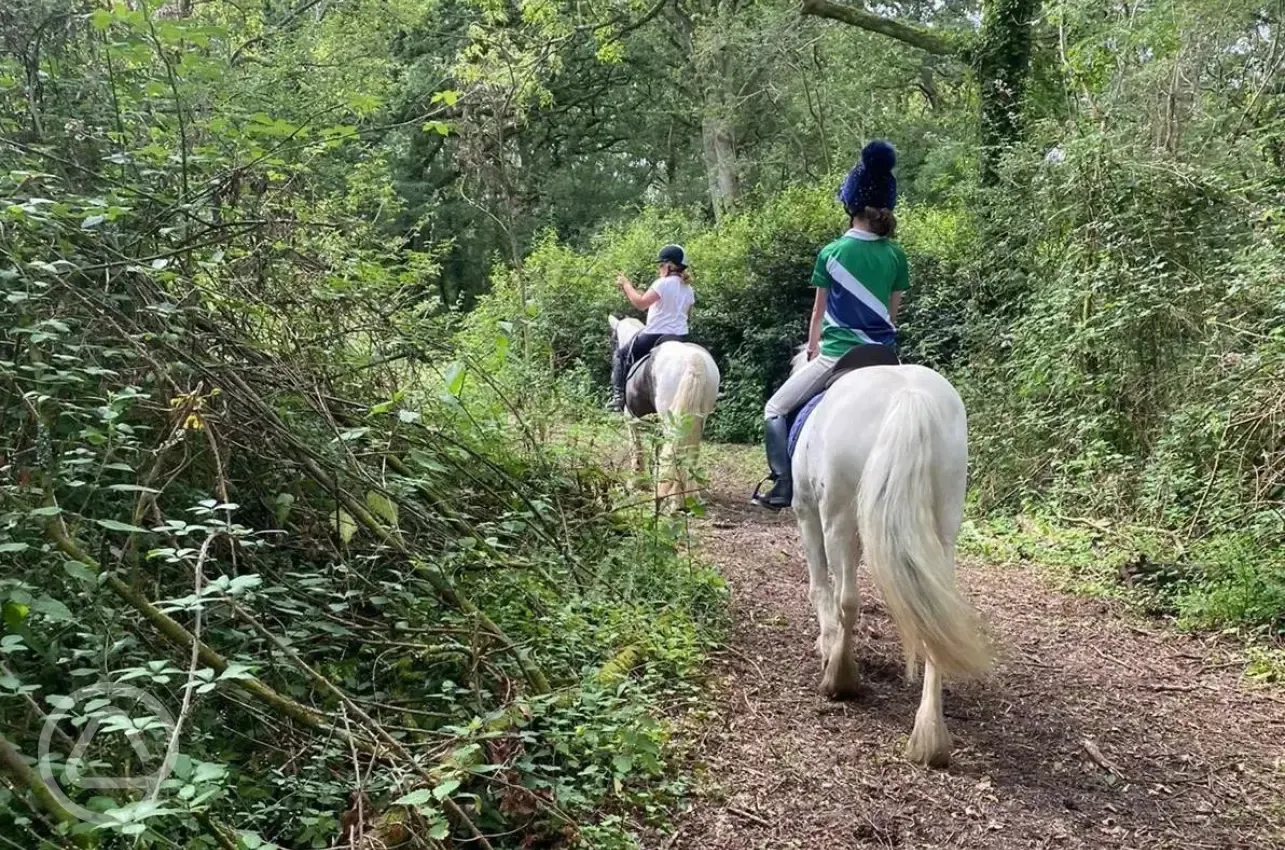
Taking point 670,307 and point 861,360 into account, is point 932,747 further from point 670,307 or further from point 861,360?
point 670,307

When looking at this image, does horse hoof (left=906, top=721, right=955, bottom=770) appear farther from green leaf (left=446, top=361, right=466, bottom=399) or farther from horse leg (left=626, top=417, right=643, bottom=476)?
horse leg (left=626, top=417, right=643, bottom=476)

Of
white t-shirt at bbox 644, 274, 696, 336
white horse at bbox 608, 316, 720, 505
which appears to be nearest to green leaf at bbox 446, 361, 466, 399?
white horse at bbox 608, 316, 720, 505

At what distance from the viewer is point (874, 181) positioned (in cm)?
446

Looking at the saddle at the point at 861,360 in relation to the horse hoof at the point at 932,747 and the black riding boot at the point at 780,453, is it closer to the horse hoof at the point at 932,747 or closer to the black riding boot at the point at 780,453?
the black riding boot at the point at 780,453

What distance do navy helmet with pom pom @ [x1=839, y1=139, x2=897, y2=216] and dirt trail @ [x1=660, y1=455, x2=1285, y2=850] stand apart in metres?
2.47

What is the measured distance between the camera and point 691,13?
21.7 metres

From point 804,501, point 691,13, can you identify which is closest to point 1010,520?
point 804,501

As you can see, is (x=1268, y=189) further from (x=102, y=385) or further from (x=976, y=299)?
(x=102, y=385)

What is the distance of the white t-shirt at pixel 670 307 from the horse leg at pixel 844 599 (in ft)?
17.0

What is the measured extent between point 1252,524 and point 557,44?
25.7 feet

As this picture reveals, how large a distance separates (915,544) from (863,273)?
1.62 meters

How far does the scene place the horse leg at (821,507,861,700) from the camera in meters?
4.02

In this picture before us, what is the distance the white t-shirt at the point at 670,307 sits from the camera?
8914mm

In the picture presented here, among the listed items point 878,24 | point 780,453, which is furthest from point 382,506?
point 878,24
